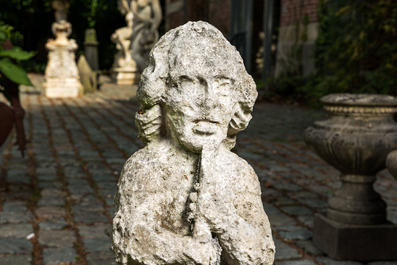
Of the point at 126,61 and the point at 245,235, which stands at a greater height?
the point at 245,235

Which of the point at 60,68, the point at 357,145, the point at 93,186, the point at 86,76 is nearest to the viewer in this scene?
the point at 357,145

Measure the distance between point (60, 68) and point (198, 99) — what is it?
12635 millimetres

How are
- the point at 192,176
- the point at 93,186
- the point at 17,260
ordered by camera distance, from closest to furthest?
the point at 192,176 → the point at 17,260 → the point at 93,186

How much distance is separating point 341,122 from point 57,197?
2.88 meters

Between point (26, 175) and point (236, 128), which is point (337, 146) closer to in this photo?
point (236, 128)

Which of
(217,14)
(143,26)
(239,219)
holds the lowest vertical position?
(239,219)

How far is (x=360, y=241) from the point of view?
3705 millimetres

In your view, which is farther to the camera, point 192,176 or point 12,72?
point 12,72

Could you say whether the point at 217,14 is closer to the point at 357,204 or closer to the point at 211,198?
the point at 357,204

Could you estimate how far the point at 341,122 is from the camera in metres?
3.82

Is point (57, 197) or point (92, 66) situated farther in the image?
point (92, 66)

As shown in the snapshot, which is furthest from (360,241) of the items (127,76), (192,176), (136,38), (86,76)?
(127,76)

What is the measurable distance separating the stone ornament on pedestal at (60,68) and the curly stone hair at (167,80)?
12.3 metres

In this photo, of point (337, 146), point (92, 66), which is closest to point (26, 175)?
point (337, 146)
